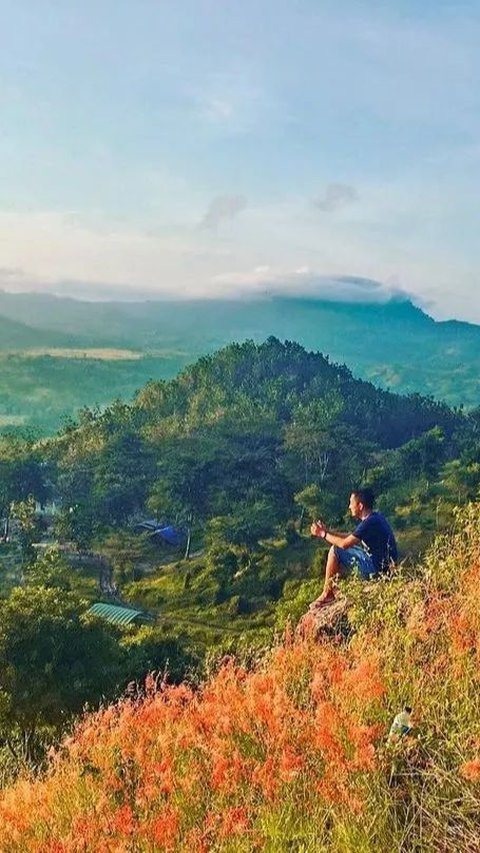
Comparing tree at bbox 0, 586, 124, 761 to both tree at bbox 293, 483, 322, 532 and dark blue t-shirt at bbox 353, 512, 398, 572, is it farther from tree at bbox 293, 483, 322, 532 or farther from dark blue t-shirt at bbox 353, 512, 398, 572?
tree at bbox 293, 483, 322, 532

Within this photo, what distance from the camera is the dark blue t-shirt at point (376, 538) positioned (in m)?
8.81

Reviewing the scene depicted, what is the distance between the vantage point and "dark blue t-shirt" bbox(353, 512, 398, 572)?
8.81 meters

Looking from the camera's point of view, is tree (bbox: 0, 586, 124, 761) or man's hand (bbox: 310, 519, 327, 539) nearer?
man's hand (bbox: 310, 519, 327, 539)

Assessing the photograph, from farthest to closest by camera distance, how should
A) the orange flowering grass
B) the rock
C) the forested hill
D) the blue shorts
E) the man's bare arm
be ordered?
the forested hill < the blue shorts < the man's bare arm < the rock < the orange flowering grass

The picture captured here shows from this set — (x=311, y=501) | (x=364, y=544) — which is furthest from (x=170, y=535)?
(x=364, y=544)

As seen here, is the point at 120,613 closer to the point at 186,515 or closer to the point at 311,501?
the point at 311,501

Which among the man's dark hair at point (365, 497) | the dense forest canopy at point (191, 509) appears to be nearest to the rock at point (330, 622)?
the man's dark hair at point (365, 497)

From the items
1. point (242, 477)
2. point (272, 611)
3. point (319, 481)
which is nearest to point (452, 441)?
point (319, 481)

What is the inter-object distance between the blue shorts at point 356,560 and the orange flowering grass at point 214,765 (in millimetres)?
2750

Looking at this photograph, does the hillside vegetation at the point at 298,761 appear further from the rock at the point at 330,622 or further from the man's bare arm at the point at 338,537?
the man's bare arm at the point at 338,537

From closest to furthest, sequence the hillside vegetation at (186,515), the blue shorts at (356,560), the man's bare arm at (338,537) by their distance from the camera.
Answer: the man's bare arm at (338,537) < the blue shorts at (356,560) < the hillside vegetation at (186,515)

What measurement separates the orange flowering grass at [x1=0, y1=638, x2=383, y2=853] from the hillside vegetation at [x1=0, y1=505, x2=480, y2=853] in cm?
1

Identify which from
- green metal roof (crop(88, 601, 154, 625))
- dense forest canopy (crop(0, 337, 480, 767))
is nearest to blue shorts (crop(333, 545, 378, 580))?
dense forest canopy (crop(0, 337, 480, 767))

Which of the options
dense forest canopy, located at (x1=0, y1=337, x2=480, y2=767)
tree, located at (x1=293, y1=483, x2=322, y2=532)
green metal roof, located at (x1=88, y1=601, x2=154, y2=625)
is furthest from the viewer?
tree, located at (x1=293, y1=483, x2=322, y2=532)
